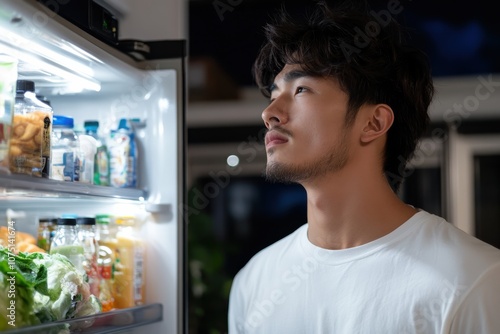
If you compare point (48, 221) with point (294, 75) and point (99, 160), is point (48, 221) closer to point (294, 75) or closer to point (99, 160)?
point (99, 160)

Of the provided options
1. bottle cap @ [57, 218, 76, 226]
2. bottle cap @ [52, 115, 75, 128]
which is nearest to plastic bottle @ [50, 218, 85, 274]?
bottle cap @ [57, 218, 76, 226]

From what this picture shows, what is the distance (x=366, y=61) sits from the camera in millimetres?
1764

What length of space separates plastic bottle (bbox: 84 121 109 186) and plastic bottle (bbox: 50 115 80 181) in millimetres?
120

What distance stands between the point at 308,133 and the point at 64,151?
591mm

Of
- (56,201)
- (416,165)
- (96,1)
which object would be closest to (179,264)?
(56,201)

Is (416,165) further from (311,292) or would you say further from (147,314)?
(147,314)

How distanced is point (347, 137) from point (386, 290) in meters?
0.40

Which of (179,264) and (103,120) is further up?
(103,120)

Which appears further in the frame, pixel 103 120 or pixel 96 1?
pixel 103 120

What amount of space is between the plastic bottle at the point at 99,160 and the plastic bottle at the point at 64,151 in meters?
0.12

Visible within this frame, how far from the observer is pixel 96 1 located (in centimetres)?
157

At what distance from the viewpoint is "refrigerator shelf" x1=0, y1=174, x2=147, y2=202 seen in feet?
3.89

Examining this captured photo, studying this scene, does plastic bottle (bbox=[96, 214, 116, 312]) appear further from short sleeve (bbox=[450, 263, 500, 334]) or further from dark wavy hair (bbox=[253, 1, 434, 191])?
short sleeve (bbox=[450, 263, 500, 334])

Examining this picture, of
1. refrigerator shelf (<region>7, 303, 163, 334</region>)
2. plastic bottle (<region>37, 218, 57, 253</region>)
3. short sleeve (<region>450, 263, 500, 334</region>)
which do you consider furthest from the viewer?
plastic bottle (<region>37, 218, 57, 253</region>)
